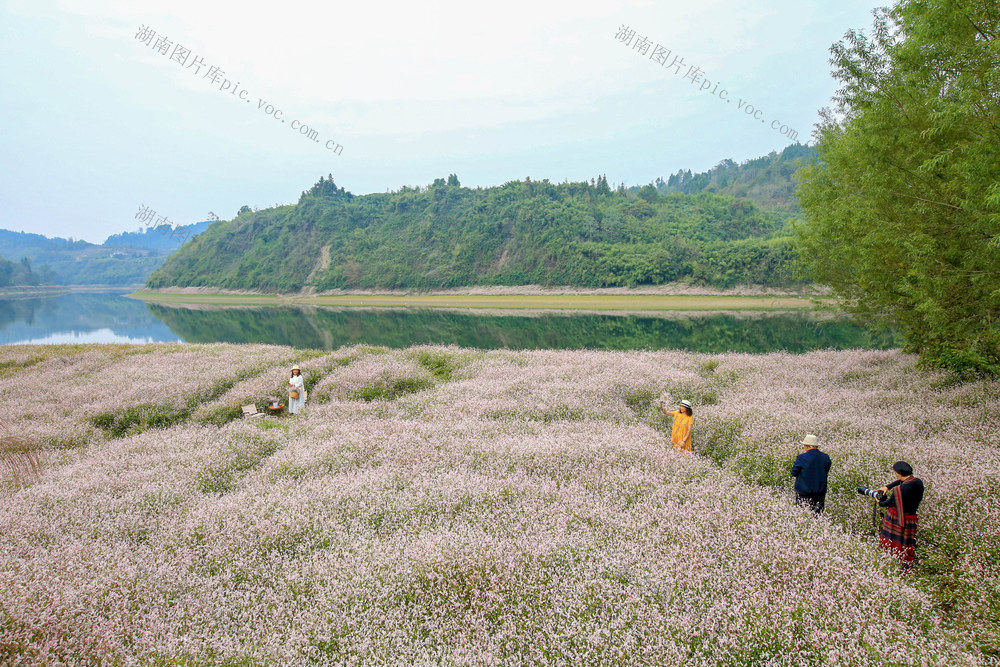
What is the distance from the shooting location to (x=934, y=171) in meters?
11.8

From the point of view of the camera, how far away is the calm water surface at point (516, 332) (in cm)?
3866

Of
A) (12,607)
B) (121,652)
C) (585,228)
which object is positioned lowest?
(121,652)

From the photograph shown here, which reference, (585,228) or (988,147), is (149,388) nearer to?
(988,147)

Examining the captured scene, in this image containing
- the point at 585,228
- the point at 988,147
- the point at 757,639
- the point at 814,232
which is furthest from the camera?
the point at 585,228

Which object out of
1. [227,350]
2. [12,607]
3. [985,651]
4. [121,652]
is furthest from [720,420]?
[227,350]

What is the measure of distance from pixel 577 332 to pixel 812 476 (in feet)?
134

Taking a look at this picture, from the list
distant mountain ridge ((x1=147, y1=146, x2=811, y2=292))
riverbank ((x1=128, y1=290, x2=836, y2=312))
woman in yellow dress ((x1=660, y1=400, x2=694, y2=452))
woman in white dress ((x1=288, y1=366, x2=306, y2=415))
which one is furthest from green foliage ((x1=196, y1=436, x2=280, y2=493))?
distant mountain ridge ((x1=147, y1=146, x2=811, y2=292))

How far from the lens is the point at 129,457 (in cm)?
1077

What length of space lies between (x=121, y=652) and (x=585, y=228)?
141 metres

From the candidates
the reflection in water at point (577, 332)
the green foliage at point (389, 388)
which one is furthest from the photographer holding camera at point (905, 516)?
the reflection in water at point (577, 332)

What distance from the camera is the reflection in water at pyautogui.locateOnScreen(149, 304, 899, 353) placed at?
125ft

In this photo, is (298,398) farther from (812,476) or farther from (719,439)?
(812,476)

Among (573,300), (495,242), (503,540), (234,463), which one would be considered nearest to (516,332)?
(234,463)

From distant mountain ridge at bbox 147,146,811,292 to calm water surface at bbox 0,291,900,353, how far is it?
1893 inches
